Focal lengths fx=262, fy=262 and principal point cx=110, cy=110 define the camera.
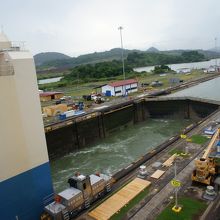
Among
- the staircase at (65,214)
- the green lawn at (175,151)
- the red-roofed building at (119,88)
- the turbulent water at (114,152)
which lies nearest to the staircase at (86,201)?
the staircase at (65,214)

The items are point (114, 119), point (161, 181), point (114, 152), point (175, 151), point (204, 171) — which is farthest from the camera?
point (114, 119)

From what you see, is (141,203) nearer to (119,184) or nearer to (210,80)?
(119,184)

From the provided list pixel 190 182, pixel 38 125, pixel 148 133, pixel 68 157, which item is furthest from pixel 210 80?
pixel 38 125

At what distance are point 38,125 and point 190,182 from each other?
12.2m

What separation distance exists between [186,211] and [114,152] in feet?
64.4

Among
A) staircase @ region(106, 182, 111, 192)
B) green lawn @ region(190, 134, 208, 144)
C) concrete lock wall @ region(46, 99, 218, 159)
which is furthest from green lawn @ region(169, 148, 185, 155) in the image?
concrete lock wall @ region(46, 99, 218, 159)

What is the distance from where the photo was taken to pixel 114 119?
4712 centimetres

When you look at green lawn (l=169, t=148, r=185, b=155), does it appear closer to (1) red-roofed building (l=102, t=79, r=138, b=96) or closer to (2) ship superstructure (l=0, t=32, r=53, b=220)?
(2) ship superstructure (l=0, t=32, r=53, b=220)

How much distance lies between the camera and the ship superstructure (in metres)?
15.0

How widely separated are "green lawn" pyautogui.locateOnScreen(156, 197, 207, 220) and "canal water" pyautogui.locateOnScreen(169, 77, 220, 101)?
43688 mm

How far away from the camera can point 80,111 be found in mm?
45000

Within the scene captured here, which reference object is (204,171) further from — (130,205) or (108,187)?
(108,187)

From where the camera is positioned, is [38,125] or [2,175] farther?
[38,125]

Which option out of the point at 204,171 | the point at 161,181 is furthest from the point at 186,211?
the point at 161,181
